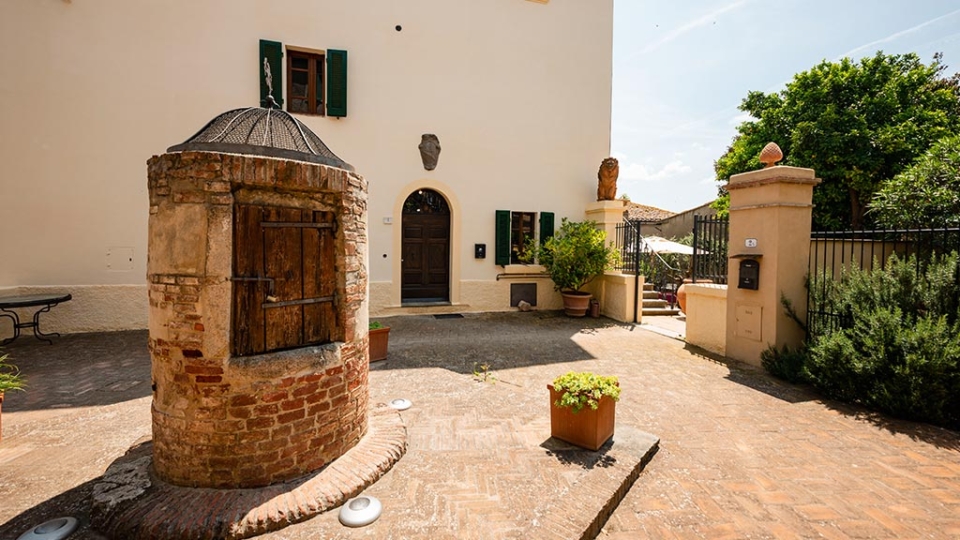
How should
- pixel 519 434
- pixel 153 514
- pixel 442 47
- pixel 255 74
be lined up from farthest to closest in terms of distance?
pixel 442 47 → pixel 255 74 → pixel 519 434 → pixel 153 514

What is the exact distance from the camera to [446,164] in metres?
9.77

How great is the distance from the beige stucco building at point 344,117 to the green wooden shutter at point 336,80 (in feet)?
0.10

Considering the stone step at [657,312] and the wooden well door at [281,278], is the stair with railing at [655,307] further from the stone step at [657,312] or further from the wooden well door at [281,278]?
the wooden well door at [281,278]

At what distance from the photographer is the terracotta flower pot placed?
9859 millimetres

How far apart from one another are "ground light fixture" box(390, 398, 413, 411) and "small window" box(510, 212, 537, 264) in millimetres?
6493

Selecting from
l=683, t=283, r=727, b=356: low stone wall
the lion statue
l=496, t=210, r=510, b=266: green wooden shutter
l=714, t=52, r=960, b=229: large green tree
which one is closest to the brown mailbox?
l=683, t=283, r=727, b=356: low stone wall

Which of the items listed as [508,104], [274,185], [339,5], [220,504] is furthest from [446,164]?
[220,504]

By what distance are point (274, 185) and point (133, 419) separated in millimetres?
3346

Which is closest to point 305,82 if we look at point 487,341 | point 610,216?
point 487,341

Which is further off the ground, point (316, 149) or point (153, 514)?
point (316, 149)

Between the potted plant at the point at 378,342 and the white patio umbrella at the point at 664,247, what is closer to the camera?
the potted plant at the point at 378,342

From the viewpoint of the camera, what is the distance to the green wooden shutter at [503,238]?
10109 mm

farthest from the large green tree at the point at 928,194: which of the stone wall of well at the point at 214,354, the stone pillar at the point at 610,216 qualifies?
the stone wall of well at the point at 214,354

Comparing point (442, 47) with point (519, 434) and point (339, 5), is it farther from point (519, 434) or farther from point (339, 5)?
point (519, 434)
